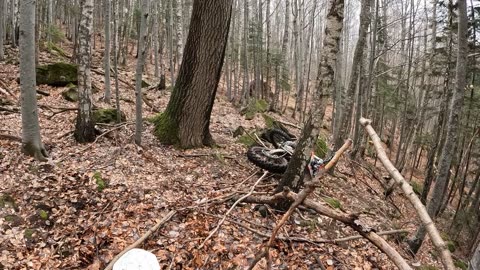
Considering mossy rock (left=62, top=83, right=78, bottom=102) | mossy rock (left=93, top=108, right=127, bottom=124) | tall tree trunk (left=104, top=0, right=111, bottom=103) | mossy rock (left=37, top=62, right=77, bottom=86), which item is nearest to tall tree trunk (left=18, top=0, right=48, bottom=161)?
mossy rock (left=93, top=108, right=127, bottom=124)

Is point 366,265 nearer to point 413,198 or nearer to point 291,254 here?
point 291,254

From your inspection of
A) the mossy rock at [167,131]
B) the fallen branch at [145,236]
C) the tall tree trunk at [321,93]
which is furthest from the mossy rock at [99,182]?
the tall tree trunk at [321,93]

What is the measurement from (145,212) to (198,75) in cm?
329

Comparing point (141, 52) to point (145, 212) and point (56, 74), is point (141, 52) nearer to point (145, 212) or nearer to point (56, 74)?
point (145, 212)

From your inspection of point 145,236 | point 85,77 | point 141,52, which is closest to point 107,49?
point 85,77

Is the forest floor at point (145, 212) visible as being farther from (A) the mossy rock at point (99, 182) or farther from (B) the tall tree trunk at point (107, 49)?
(B) the tall tree trunk at point (107, 49)

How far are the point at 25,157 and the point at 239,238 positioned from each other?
403 cm

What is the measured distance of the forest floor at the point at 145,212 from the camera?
13.9ft

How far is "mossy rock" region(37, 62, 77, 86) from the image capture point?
38.5ft

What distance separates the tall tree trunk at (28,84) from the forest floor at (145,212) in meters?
0.24

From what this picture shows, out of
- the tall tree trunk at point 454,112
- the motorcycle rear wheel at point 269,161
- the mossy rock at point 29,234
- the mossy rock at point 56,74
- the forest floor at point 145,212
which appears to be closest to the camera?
Result: the forest floor at point 145,212

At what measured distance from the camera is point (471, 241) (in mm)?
11156

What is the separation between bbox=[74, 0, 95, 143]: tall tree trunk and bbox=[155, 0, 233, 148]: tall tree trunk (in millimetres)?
1501

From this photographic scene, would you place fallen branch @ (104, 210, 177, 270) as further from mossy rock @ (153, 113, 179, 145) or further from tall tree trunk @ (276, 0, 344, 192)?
mossy rock @ (153, 113, 179, 145)
